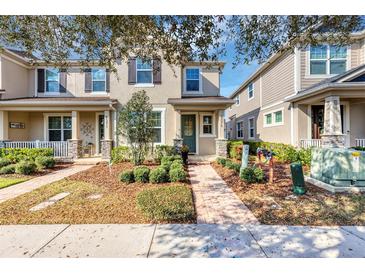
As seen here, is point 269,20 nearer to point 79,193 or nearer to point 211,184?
point 211,184

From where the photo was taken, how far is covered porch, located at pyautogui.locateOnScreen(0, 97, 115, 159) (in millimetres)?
10852

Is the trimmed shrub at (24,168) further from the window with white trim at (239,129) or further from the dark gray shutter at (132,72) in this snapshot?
the window with white trim at (239,129)

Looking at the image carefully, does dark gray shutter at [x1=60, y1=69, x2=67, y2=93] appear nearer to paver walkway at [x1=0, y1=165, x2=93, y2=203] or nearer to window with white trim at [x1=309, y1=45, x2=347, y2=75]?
paver walkway at [x1=0, y1=165, x2=93, y2=203]

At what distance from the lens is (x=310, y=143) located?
9.96m

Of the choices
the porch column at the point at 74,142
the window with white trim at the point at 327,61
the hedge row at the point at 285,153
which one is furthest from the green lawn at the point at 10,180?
the window with white trim at the point at 327,61

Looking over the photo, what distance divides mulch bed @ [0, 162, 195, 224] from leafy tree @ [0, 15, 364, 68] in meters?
3.73

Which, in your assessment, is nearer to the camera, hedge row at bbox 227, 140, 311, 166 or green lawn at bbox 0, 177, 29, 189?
green lawn at bbox 0, 177, 29, 189

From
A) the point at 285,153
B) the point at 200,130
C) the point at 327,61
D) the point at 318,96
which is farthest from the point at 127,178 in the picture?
the point at 327,61

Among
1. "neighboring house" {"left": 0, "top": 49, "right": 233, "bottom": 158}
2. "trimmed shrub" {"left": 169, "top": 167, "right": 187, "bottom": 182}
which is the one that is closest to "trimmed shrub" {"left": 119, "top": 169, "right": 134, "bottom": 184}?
"trimmed shrub" {"left": 169, "top": 167, "right": 187, "bottom": 182}

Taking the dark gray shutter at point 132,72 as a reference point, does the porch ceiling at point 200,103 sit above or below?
below

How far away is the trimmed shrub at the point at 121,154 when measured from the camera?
10.4m

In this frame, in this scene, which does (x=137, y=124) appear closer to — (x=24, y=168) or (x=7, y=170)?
(x=24, y=168)
